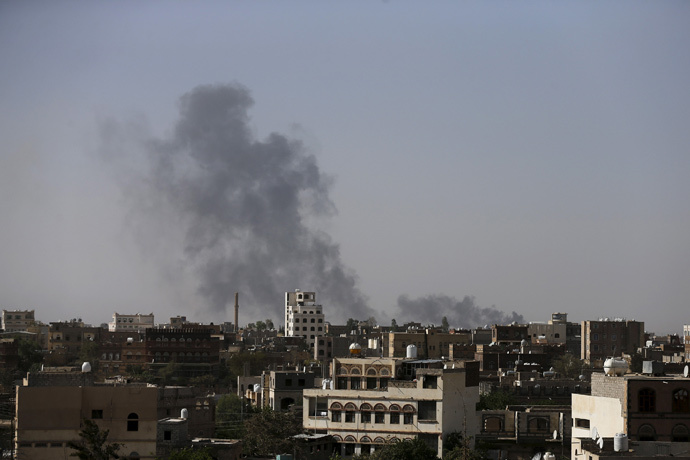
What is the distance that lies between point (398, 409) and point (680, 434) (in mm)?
20434

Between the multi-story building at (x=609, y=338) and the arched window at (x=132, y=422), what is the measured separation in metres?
103

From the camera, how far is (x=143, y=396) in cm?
4622

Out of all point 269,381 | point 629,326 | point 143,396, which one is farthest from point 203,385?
point 143,396

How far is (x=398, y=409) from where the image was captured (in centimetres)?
7031

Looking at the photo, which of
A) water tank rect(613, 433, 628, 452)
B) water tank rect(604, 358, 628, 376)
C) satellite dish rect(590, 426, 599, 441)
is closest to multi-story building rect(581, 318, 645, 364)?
water tank rect(604, 358, 628, 376)

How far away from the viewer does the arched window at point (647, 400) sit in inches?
2089

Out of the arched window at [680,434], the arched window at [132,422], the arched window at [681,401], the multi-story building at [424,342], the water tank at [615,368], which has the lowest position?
the arched window at [680,434]

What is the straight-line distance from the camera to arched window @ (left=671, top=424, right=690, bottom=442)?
5278cm

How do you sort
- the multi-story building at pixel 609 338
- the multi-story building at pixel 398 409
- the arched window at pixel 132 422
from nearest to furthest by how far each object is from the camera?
the arched window at pixel 132 422
the multi-story building at pixel 398 409
the multi-story building at pixel 609 338

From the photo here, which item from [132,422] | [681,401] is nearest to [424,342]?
[681,401]

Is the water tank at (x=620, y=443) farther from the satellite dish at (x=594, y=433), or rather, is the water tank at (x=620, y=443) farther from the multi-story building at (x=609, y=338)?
the multi-story building at (x=609, y=338)

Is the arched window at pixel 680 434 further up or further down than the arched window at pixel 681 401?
further down

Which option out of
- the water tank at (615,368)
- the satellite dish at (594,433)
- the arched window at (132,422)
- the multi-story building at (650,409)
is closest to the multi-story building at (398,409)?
the water tank at (615,368)

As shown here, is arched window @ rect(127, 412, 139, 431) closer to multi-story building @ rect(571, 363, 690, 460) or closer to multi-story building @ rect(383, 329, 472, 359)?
multi-story building @ rect(571, 363, 690, 460)
